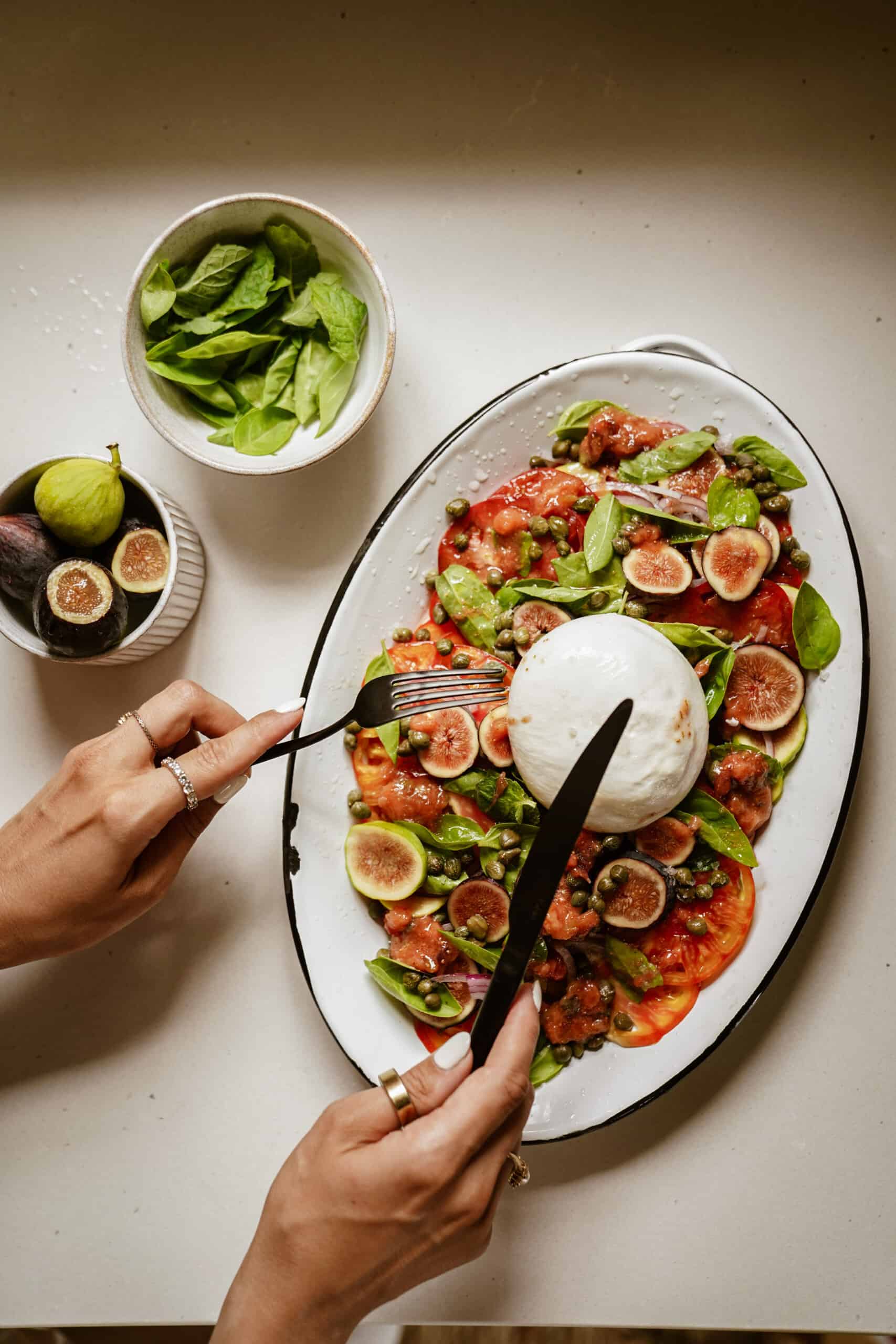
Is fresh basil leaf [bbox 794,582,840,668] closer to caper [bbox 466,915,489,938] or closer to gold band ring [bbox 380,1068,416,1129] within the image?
caper [bbox 466,915,489,938]

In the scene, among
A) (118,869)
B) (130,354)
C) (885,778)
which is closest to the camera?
(118,869)

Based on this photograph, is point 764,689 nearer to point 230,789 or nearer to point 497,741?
point 497,741

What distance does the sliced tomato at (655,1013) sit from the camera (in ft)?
7.71

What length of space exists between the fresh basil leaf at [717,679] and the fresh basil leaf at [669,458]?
1.62 ft

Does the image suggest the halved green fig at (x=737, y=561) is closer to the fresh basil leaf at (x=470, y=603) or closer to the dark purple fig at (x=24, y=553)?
the fresh basil leaf at (x=470, y=603)

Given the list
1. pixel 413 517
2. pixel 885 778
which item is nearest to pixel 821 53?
pixel 413 517

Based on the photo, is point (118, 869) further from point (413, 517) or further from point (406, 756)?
point (413, 517)

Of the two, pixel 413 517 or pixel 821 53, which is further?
pixel 821 53

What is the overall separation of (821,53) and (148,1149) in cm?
377

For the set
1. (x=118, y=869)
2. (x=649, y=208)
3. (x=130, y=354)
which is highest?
(x=130, y=354)

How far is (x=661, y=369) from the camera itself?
2395 mm

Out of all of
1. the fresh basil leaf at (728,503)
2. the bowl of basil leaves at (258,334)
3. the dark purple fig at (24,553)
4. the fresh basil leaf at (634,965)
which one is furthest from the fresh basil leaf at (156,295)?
the fresh basil leaf at (634,965)

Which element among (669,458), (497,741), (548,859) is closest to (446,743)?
(497,741)

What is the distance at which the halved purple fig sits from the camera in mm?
2354
